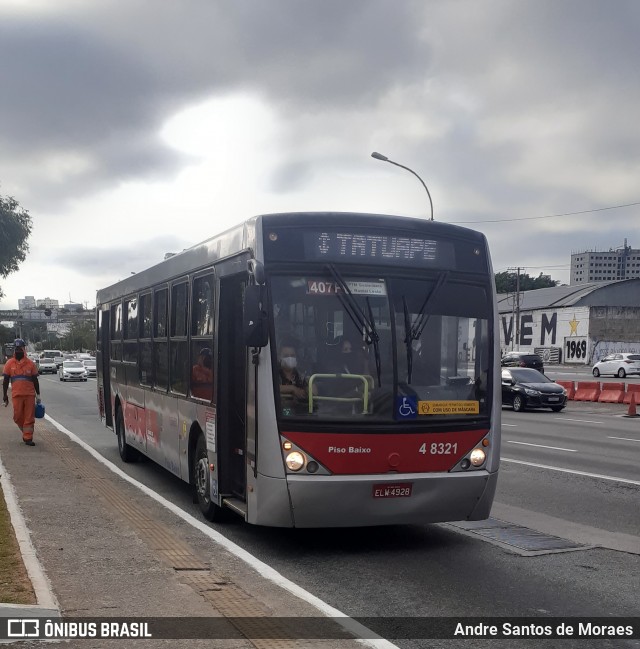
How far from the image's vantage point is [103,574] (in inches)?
265

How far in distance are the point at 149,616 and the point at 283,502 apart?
1.99 metres

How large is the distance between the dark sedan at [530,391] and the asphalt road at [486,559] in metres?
14.4

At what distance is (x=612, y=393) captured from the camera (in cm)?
3155

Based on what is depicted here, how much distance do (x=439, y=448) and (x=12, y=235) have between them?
48.9 meters

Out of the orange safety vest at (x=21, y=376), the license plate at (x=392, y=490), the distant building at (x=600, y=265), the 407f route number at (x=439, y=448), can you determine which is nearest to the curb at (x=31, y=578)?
the license plate at (x=392, y=490)

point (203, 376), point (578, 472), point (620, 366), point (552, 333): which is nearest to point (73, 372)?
point (620, 366)

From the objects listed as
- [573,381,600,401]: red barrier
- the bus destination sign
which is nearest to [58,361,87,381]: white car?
[573,381,600,401]: red barrier

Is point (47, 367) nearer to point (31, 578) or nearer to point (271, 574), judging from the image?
point (271, 574)

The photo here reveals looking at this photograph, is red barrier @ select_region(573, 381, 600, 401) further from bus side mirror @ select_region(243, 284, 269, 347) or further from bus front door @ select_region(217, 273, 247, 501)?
bus side mirror @ select_region(243, 284, 269, 347)

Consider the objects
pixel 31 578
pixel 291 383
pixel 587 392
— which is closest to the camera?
pixel 31 578

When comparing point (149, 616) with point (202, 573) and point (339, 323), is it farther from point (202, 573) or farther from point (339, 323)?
point (339, 323)

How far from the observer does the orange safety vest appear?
15.3 meters

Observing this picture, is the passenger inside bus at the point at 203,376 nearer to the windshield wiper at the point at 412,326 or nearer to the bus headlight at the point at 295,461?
the bus headlight at the point at 295,461

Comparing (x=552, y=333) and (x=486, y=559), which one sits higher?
(x=552, y=333)
